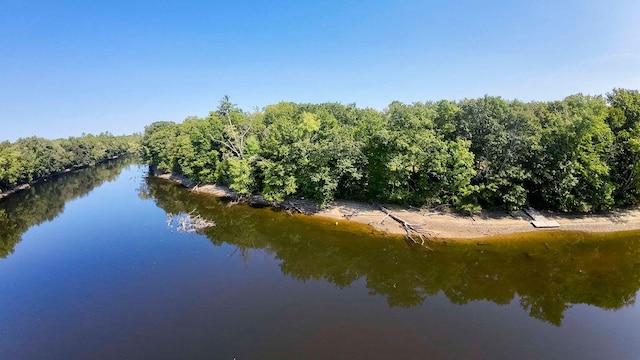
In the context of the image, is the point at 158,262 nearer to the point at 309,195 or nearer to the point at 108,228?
the point at 108,228

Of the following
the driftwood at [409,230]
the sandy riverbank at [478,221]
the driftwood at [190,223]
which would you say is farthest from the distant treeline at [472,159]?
the driftwood at [190,223]

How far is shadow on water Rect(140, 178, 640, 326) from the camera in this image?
21.5 meters

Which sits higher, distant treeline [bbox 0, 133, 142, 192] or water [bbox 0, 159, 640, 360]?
distant treeline [bbox 0, 133, 142, 192]

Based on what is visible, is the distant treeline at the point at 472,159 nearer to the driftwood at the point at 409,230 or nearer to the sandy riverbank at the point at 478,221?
the sandy riverbank at the point at 478,221

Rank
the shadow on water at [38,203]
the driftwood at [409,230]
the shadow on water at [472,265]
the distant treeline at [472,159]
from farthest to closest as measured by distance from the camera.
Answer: the shadow on water at [38,203], the distant treeline at [472,159], the driftwood at [409,230], the shadow on water at [472,265]

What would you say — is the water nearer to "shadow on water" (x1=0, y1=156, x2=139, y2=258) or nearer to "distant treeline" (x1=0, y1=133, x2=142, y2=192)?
"shadow on water" (x1=0, y1=156, x2=139, y2=258)

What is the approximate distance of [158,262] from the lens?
2883cm

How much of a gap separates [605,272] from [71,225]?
186 feet

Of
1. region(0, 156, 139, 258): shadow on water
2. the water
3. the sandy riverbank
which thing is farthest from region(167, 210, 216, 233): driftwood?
region(0, 156, 139, 258): shadow on water

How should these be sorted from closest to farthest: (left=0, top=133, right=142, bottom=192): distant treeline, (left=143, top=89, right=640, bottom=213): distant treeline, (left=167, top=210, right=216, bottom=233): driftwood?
1. (left=143, top=89, right=640, bottom=213): distant treeline
2. (left=167, top=210, right=216, bottom=233): driftwood
3. (left=0, top=133, right=142, bottom=192): distant treeline

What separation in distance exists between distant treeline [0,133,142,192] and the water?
42.2 m

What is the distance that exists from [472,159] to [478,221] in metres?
6.27

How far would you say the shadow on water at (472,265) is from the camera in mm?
21484

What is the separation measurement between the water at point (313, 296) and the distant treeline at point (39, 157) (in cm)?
4216
